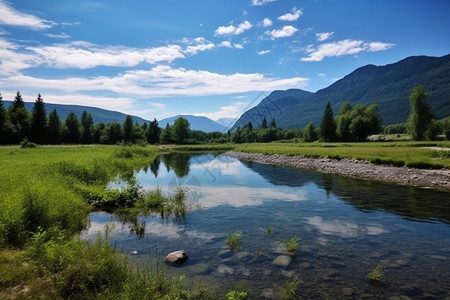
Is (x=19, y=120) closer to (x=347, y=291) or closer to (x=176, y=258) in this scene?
(x=176, y=258)

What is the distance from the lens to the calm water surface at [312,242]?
8.78 meters

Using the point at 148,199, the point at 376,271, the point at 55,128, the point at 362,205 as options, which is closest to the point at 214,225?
the point at 148,199

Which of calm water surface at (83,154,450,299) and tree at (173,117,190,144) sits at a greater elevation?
tree at (173,117,190,144)

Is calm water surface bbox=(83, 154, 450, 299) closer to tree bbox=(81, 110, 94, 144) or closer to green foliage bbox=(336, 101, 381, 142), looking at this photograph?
green foliage bbox=(336, 101, 381, 142)

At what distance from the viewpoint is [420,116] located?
268ft

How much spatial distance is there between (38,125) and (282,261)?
10217 cm

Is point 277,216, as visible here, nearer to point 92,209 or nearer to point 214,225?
point 214,225

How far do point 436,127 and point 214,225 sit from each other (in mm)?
96928

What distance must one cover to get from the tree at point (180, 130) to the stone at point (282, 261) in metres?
132

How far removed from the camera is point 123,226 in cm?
1448

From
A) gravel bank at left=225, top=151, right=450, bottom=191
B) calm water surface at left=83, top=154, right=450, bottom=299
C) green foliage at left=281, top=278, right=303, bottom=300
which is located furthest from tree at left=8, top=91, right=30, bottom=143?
green foliage at left=281, top=278, right=303, bottom=300

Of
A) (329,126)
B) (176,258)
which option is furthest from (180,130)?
(176,258)

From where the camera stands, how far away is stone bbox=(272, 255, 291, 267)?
10.2 meters

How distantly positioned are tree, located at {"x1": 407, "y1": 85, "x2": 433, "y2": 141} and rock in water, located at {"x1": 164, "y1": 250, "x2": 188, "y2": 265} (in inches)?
3670
